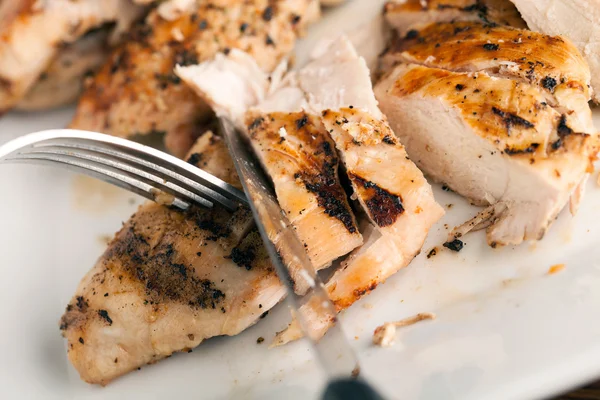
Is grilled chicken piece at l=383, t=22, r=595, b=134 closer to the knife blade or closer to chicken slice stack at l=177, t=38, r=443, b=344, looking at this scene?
chicken slice stack at l=177, t=38, r=443, b=344

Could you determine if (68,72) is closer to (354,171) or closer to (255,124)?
(255,124)

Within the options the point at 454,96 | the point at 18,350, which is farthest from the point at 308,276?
the point at 18,350

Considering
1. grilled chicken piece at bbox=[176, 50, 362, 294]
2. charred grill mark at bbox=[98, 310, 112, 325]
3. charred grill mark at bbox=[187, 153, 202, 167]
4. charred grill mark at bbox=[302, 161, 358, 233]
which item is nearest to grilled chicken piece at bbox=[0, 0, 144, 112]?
grilled chicken piece at bbox=[176, 50, 362, 294]

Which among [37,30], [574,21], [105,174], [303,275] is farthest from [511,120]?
[37,30]

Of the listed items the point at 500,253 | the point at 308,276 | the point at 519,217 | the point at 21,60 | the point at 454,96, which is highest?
the point at 21,60

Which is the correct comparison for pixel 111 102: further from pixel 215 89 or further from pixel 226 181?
pixel 226 181

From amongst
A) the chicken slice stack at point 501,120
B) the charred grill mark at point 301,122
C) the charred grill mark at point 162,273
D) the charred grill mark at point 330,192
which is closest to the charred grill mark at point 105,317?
the charred grill mark at point 162,273

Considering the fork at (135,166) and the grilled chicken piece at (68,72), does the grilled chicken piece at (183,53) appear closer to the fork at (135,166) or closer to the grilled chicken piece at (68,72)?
the grilled chicken piece at (68,72)
